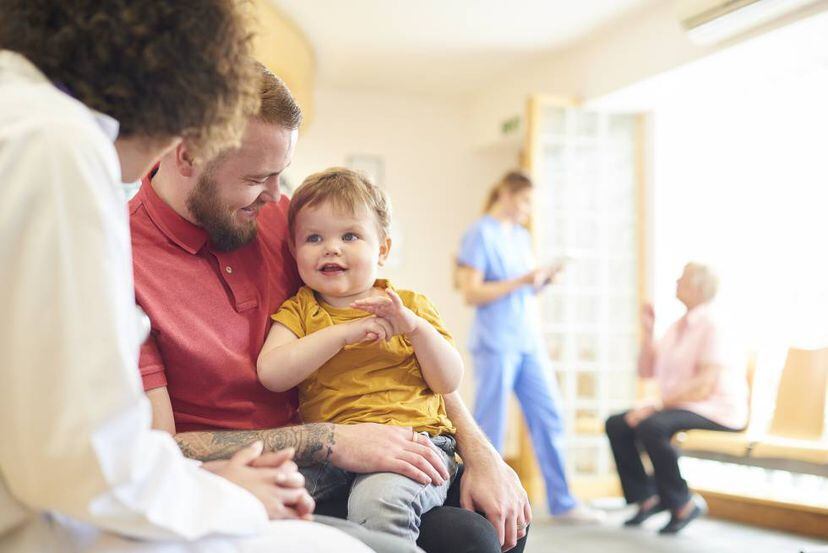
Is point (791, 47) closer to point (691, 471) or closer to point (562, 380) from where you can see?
point (562, 380)

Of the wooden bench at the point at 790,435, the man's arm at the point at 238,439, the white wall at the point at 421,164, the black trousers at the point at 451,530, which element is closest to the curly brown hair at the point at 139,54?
the man's arm at the point at 238,439

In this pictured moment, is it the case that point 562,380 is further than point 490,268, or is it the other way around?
point 562,380

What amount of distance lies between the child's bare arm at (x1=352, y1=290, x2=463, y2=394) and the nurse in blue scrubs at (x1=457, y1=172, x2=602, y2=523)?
272 centimetres

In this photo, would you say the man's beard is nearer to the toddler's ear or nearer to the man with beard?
the man with beard

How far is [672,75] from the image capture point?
4.74m

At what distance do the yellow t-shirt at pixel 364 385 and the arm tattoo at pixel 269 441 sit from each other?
0.34 ft

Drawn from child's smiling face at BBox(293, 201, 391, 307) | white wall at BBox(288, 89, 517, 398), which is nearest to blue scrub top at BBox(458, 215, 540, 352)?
white wall at BBox(288, 89, 517, 398)

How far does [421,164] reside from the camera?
691 cm

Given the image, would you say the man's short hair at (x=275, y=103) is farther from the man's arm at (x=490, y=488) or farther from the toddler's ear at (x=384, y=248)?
the man's arm at (x=490, y=488)

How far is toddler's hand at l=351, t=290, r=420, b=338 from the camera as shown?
1.34 metres

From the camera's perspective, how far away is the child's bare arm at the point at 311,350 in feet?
4.41

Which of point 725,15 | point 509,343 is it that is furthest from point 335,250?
point 725,15

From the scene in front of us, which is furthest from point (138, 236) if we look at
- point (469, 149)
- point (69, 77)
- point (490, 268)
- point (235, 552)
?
point (469, 149)

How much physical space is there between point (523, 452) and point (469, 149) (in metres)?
2.86
